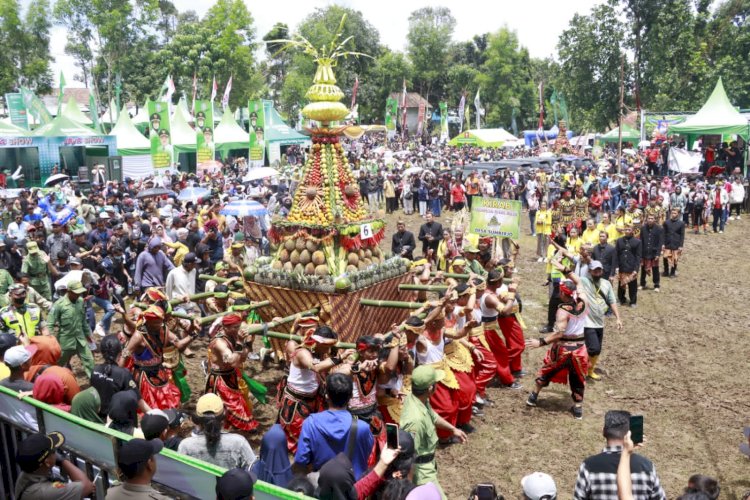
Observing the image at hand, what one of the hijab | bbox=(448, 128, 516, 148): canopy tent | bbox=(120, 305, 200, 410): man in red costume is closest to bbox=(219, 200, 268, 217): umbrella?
bbox=(120, 305, 200, 410): man in red costume

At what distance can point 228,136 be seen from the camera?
3219 centimetres

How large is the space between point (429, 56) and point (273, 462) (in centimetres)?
6521

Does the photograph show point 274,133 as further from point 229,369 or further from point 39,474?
point 39,474

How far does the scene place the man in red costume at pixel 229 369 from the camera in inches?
266

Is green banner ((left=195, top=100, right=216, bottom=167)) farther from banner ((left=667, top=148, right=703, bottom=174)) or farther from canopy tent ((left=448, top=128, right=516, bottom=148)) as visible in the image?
banner ((left=667, top=148, right=703, bottom=174))

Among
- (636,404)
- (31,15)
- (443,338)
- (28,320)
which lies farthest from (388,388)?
(31,15)

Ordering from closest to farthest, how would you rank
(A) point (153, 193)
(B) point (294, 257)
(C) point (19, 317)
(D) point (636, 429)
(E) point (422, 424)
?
(D) point (636, 429) < (E) point (422, 424) < (C) point (19, 317) < (B) point (294, 257) < (A) point (153, 193)

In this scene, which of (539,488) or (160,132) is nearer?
(539,488)

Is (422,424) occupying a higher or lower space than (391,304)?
lower

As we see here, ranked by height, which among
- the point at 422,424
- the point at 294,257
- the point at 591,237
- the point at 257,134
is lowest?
the point at 422,424

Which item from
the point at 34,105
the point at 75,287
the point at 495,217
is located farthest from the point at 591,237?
the point at 34,105

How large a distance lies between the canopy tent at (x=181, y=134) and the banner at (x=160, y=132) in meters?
5.50

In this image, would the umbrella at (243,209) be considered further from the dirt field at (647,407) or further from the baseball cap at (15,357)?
the baseball cap at (15,357)

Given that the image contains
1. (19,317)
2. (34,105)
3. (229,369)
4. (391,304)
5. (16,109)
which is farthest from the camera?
(16,109)
